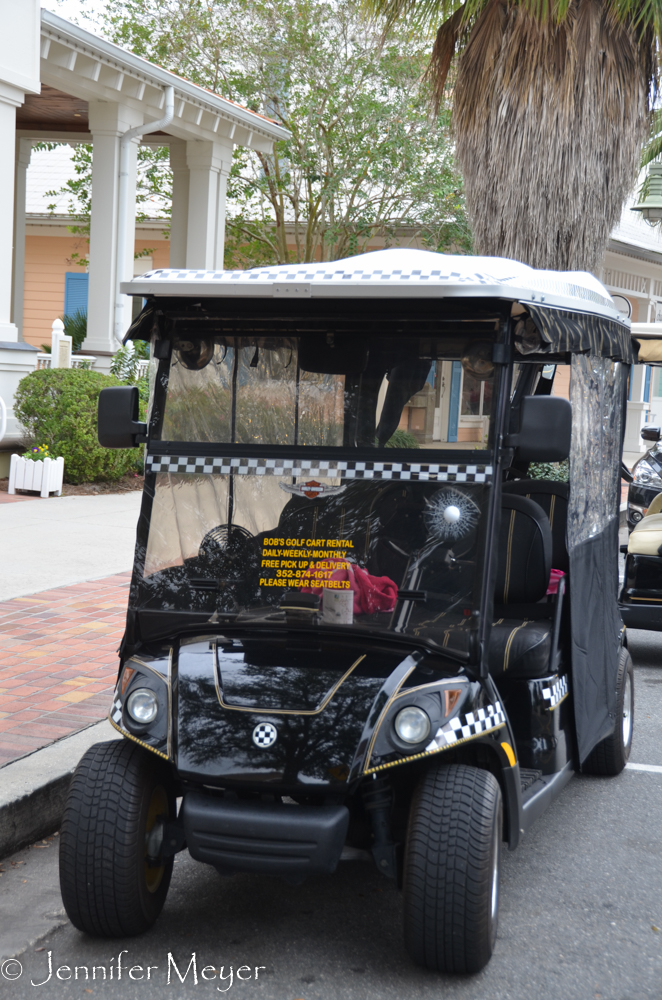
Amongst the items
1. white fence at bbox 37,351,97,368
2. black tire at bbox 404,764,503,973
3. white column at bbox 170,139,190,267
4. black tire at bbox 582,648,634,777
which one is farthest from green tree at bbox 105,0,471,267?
black tire at bbox 404,764,503,973

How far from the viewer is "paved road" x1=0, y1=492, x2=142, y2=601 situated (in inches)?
298

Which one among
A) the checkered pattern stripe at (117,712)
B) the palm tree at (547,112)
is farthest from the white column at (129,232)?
the checkered pattern stripe at (117,712)

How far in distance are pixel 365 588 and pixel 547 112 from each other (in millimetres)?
7074

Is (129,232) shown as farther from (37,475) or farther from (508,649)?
(508,649)

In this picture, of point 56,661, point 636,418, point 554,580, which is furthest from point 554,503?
point 636,418

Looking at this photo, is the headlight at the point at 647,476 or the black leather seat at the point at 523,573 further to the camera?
the headlight at the point at 647,476

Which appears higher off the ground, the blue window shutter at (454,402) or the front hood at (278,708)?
the blue window shutter at (454,402)

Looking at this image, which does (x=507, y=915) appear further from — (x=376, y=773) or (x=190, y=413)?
(x=190, y=413)

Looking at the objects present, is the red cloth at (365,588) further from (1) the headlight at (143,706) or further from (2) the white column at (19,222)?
(2) the white column at (19,222)

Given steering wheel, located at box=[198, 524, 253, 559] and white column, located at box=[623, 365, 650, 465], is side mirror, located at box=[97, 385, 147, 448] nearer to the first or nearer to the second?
steering wheel, located at box=[198, 524, 253, 559]

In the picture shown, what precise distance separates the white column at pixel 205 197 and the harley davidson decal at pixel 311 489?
12288 millimetres

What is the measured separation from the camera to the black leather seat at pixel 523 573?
415cm

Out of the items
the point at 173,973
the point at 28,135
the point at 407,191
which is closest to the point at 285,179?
the point at 407,191

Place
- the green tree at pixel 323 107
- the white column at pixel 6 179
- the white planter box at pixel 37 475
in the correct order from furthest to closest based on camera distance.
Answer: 1. the green tree at pixel 323 107
2. the white column at pixel 6 179
3. the white planter box at pixel 37 475
